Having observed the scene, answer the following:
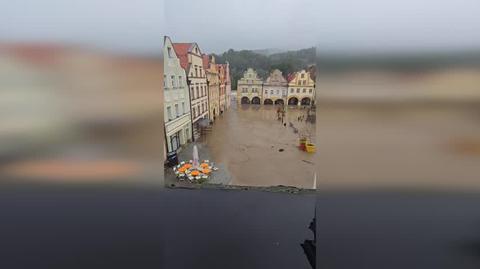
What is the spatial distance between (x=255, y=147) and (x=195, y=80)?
309mm

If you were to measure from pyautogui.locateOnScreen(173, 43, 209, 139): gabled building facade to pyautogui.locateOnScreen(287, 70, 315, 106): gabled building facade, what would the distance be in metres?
0.30

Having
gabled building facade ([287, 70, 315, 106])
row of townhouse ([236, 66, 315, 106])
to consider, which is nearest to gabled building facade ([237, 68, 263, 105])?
row of townhouse ([236, 66, 315, 106])

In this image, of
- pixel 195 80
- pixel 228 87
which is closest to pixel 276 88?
pixel 228 87

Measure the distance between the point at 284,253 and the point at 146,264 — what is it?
1.55 ft

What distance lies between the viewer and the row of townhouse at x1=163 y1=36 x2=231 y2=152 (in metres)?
1.04

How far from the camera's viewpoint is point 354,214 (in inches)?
36.7

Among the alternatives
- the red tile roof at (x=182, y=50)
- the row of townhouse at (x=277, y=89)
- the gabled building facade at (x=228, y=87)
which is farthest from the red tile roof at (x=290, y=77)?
the red tile roof at (x=182, y=50)

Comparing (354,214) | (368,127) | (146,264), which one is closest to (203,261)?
(146,264)

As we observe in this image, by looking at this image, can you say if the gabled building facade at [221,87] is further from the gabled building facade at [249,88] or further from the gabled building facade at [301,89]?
the gabled building facade at [301,89]

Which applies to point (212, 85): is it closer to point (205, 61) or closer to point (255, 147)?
point (205, 61)

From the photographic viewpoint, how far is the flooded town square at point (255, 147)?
1.05m

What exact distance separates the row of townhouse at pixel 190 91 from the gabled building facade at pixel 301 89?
0.70 ft

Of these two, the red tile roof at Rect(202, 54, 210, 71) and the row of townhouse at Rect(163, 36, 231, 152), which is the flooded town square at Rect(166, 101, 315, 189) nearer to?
the row of townhouse at Rect(163, 36, 231, 152)

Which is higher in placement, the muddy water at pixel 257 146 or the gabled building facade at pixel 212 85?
the gabled building facade at pixel 212 85
